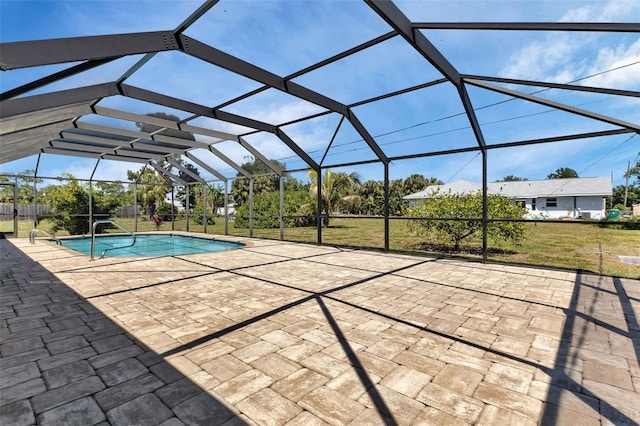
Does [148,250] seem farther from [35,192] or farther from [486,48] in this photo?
[486,48]

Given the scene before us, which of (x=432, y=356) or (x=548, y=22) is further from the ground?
(x=548, y=22)

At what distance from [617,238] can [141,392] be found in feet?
49.7

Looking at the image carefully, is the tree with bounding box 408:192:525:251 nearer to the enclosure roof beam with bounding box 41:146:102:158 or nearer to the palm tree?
the palm tree

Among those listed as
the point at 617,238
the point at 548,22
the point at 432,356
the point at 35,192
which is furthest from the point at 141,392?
the point at 617,238

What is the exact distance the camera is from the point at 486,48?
4430mm

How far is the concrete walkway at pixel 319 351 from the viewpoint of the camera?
1711 mm

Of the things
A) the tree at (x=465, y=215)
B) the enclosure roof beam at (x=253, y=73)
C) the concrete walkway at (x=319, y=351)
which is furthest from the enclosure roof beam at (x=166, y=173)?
the tree at (x=465, y=215)

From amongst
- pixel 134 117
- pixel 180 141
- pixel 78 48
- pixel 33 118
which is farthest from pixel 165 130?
pixel 78 48

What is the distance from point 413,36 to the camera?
3.84 metres

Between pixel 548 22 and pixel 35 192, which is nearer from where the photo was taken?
pixel 548 22

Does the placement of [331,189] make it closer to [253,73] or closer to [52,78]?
[253,73]

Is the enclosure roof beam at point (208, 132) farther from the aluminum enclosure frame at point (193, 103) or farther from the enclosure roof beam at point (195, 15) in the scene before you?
the enclosure roof beam at point (195, 15)

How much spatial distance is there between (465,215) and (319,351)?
6.91 metres

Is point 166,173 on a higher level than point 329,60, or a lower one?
lower
